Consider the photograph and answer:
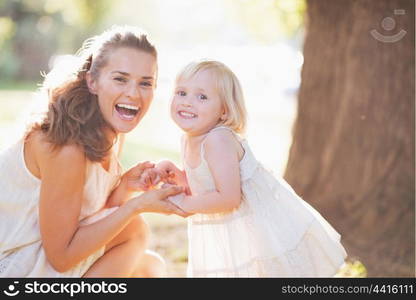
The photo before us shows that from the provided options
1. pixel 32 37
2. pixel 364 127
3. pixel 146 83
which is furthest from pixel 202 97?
pixel 32 37

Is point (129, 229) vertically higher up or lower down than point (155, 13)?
lower down

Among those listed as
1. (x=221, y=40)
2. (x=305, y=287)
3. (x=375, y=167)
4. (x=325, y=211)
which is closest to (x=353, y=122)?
(x=375, y=167)

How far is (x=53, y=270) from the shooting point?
9.08 feet

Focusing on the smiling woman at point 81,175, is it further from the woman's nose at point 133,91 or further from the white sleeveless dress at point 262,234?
the white sleeveless dress at point 262,234

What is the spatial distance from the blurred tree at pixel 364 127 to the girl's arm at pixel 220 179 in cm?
185

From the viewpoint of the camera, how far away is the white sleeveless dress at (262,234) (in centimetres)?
280

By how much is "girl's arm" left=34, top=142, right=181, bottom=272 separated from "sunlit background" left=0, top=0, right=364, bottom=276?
32 cm

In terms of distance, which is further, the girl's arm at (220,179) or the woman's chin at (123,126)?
the woman's chin at (123,126)

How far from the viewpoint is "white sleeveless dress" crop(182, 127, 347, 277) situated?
2.80 meters

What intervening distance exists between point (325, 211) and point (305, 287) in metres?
2.04

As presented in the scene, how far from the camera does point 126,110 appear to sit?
2895 mm

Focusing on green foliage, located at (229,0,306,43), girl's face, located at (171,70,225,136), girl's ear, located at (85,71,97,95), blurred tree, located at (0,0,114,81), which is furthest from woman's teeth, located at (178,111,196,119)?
blurred tree, located at (0,0,114,81)

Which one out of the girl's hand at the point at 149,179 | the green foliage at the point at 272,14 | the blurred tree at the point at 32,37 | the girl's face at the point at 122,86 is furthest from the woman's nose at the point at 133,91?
the blurred tree at the point at 32,37

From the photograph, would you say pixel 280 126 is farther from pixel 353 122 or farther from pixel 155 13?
pixel 155 13
